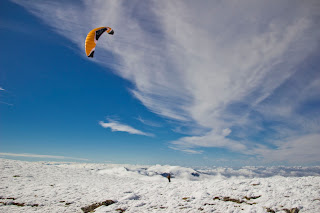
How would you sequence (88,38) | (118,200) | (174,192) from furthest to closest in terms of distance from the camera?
(88,38) < (174,192) < (118,200)

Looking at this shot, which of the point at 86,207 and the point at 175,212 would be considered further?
the point at 86,207

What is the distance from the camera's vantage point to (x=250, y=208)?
9.42 meters

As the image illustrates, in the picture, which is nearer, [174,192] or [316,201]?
[316,201]

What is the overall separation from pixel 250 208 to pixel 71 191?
15.7 metres

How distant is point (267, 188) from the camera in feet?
41.4

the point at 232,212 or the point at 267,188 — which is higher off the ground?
the point at 267,188

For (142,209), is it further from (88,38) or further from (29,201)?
(88,38)

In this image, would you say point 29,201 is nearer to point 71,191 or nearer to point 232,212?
point 71,191

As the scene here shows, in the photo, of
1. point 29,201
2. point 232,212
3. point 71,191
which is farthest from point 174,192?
point 29,201

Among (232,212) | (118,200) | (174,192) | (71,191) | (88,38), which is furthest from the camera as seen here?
(88,38)

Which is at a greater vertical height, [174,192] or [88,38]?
[88,38]

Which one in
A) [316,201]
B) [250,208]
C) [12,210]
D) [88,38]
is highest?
[88,38]

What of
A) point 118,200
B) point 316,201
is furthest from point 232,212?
point 118,200

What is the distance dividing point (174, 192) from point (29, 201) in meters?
11.7
